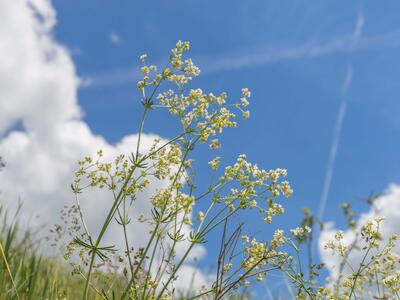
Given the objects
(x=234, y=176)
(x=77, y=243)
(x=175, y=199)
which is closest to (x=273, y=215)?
(x=234, y=176)

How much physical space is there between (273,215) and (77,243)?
1.84 meters

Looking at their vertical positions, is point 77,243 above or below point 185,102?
below

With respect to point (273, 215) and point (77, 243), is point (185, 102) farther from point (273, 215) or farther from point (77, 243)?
point (77, 243)

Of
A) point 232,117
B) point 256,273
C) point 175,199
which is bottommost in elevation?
point 256,273

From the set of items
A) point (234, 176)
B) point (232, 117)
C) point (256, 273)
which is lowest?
point (256, 273)

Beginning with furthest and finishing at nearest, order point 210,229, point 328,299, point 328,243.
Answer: point 328,243 < point 328,299 < point 210,229

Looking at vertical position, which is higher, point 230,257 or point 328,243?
point 328,243

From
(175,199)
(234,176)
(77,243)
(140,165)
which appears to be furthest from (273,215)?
Result: (77,243)

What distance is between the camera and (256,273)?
4637 mm

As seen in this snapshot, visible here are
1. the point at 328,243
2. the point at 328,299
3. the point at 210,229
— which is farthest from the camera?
the point at 328,243

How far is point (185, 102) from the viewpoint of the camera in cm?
511

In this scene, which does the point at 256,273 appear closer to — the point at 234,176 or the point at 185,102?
the point at 234,176

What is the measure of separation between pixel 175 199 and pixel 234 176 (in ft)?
2.03

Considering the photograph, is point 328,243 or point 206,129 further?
point 328,243
